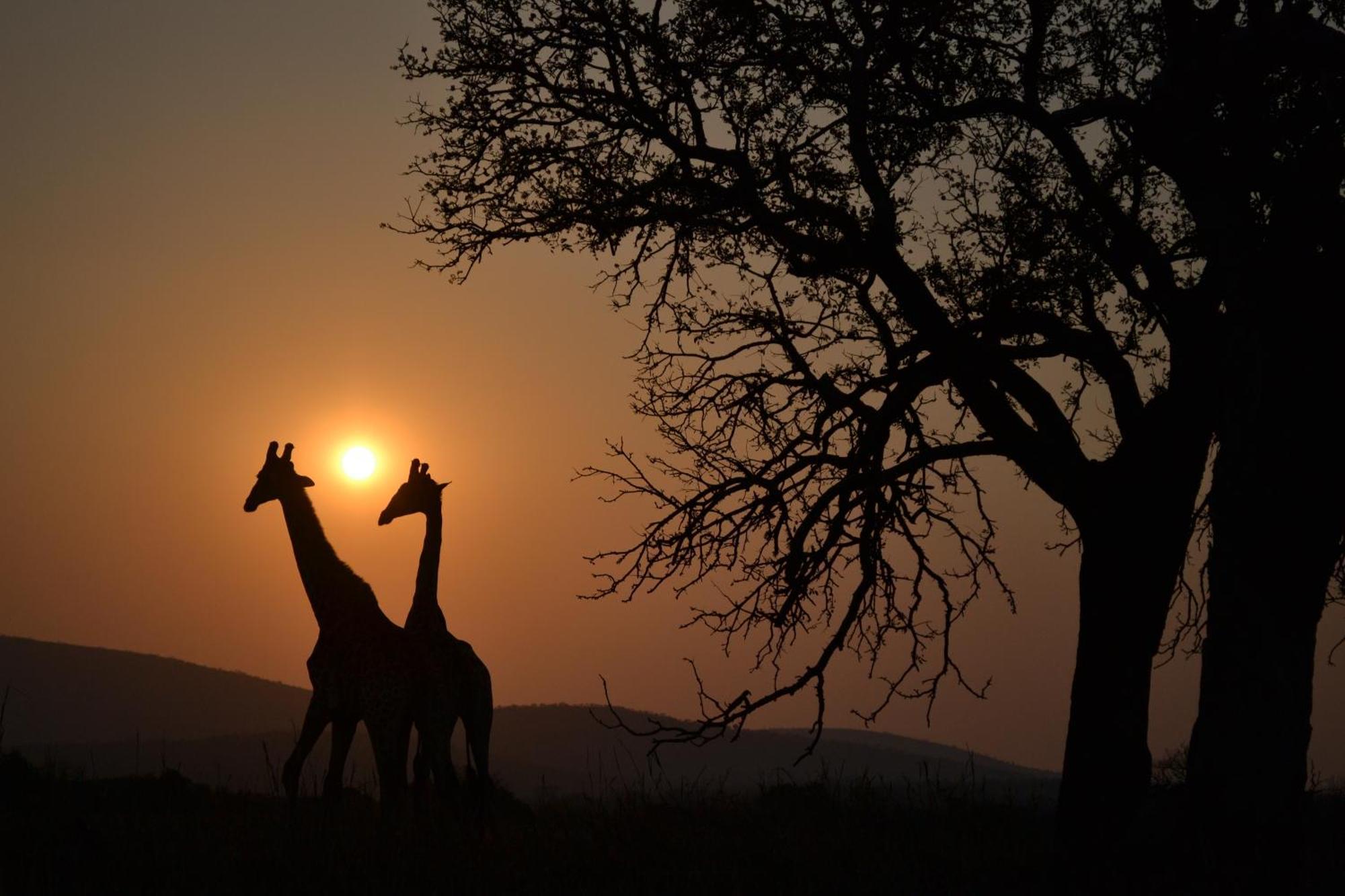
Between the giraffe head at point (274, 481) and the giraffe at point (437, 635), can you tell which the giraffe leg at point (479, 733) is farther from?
the giraffe head at point (274, 481)

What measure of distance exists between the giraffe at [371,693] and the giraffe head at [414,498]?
31.6 inches

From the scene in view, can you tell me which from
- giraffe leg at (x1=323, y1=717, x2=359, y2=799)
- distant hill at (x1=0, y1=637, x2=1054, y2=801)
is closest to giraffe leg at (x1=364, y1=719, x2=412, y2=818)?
giraffe leg at (x1=323, y1=717, x2=359, y2=799)

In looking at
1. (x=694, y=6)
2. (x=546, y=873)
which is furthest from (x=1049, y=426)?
(x=546, y=873)

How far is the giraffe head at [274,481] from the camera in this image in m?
14.0

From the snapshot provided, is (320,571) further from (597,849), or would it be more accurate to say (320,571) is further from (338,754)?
(597,849)

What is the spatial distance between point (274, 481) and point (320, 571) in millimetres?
1223

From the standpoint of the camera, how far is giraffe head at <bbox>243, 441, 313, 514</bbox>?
13953 mm

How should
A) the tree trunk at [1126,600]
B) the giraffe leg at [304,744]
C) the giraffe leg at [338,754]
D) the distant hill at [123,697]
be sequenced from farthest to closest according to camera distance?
the distant hill at [123,697] → the giraffe leg at [338,754] → the giraffe leg at [304,744] → the tree trunk at [1126,600]

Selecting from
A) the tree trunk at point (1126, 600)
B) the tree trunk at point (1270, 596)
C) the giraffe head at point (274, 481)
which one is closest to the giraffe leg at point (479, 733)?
the giraffe head at point (274, 481)

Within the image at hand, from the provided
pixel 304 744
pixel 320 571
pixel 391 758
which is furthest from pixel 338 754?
pixel 320 571

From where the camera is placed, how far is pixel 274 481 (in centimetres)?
1400

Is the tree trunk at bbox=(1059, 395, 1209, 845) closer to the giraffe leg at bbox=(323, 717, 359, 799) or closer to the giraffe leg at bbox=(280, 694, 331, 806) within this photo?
the giraffe leg at bbox=(323, 717, 359, 799)

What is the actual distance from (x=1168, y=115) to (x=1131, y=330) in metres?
3.59

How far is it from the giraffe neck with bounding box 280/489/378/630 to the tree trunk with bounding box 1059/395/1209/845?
265 inches
